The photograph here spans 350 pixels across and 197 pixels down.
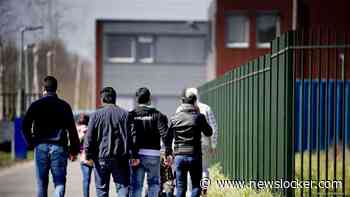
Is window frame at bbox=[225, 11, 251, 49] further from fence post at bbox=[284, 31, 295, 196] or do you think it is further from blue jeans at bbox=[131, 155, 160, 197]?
fence post at bbox=[284, 31, 295, 196]

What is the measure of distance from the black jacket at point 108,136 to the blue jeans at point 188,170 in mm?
1170

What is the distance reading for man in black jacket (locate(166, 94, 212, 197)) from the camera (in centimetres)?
1247

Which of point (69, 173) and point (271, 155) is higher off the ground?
point (271, 155)

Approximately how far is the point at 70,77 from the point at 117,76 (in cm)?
4027

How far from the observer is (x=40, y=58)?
203 ft

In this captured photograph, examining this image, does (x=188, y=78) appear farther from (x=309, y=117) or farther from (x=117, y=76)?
(x=309, y=117)

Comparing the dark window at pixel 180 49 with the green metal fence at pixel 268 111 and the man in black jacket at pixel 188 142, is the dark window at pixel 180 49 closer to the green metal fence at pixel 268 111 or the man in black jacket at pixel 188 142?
the green metal fence at pixel 268 111

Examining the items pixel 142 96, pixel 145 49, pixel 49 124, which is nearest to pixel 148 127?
pixel 142 96

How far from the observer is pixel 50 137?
11336mm

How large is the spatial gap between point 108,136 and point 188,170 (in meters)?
1.65

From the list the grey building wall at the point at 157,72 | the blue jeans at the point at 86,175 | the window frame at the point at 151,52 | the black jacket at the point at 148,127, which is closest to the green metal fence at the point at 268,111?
the black jacket at the point at 148,127

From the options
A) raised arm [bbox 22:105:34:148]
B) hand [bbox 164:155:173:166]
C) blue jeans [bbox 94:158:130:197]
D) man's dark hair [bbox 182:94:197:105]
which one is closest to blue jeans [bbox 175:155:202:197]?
hand [bbox 164:155:173:166]

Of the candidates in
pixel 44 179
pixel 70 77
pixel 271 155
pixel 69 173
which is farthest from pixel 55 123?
pixel 70 77

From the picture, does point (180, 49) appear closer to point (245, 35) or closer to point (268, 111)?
point (245, 35)
